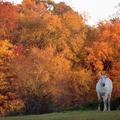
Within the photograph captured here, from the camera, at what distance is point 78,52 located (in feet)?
168

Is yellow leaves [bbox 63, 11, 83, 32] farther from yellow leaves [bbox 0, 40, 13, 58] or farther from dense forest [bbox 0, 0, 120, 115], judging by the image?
yellow leaves [bbox 0, 40, 13, 58]

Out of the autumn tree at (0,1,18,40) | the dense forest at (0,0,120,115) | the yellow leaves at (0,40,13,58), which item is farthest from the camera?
the autumn tree at (0,1,18,40)

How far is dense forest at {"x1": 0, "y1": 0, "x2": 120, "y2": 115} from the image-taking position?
147 ft

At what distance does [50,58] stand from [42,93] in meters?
4.44

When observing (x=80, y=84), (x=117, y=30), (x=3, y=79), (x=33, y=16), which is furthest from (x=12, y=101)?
(x=117, y=30)

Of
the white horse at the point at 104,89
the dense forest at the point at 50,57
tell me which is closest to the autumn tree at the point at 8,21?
the dense forest at the point at 50,57

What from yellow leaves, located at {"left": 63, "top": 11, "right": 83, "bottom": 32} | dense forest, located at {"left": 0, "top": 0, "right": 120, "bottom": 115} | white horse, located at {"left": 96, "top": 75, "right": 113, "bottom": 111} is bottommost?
white horse, located at {"left": 96, "top": 75, "right": 113, "bottom": 111}

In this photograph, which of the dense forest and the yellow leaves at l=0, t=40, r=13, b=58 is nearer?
the dense forest

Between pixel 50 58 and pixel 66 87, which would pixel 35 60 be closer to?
pixel 50 58

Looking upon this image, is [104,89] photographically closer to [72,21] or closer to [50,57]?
[50,57]

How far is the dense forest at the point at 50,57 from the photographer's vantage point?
147 feet

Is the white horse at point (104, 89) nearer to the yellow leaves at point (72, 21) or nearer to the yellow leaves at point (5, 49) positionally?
the yellow leaves at point (5, 49)

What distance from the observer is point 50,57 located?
4741 centimetres

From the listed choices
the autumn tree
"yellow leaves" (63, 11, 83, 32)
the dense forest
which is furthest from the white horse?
"yellow leaves" (63, 11, 83, 32)
